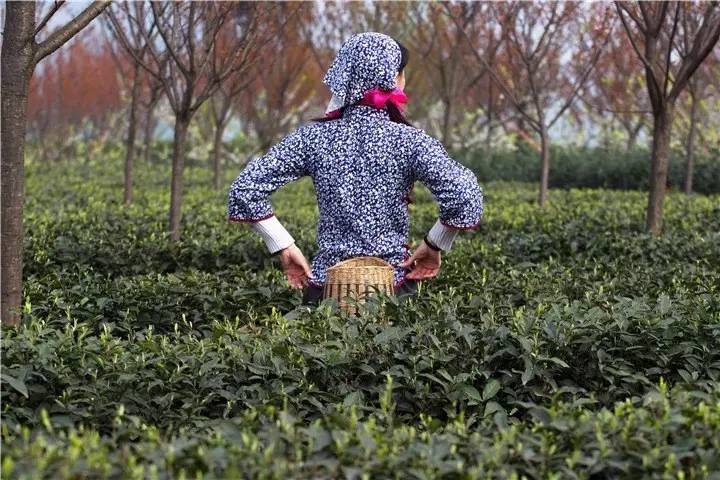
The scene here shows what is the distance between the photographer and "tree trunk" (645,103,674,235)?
7.26 meters

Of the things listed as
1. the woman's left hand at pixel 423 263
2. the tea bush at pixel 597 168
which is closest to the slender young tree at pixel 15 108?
the woman's left hand at pixel 423 263

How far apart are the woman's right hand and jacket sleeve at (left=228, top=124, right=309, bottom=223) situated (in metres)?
0.17

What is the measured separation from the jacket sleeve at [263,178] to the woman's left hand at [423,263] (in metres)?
0.58

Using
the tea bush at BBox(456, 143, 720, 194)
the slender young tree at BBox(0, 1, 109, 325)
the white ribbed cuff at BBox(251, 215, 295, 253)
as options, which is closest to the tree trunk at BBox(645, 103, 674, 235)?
the white ribbed cuff at BBox(251, 215, 295, 253)

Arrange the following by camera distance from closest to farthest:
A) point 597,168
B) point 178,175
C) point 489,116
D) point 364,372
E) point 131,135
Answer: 1. point 364,372
2. point 178,175
3. point 131,135
4. point 489,116
5. point 597,168

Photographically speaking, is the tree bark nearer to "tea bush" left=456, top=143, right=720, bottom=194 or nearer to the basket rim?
the basket rim

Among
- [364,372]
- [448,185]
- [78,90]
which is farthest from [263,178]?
Result: [78,90]

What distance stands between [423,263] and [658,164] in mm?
3652

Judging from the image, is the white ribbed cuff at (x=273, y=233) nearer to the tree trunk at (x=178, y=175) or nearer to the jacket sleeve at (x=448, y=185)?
the jacket sleeve at (x=448, y=185)

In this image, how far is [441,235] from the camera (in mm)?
4086

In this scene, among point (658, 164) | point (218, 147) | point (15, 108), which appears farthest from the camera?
point (218, 147)

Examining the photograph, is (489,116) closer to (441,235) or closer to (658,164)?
(658,164)

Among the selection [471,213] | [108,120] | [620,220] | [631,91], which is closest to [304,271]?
[471,213]

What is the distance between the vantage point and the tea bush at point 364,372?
2385 millimetres
